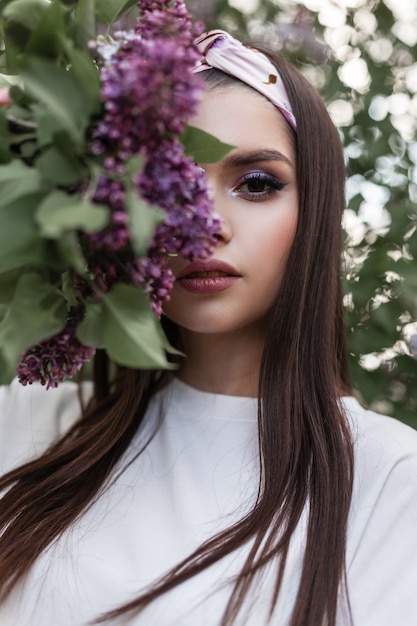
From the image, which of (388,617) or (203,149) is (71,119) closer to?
(203,149)

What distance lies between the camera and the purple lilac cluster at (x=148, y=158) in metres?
0.64

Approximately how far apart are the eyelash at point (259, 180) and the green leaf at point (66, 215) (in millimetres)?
542

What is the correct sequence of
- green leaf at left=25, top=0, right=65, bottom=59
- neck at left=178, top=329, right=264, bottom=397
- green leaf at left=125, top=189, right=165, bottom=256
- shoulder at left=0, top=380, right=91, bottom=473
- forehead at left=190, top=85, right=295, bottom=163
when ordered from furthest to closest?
shoulder at left=0, top=380, right=91, bottom=473, neck at left=178, top=329, right=264, bottom=397, forehead at left=190, top=85, right=295, bottom=163, green leaf at left=25, top=0, right=65, bottom=59, green leaf at left=125, top=189, right=165, bottom=256

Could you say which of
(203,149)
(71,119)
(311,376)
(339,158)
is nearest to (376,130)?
(339,158)

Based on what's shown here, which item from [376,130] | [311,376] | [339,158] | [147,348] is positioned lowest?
[311,376]

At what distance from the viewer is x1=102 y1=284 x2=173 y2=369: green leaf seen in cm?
66

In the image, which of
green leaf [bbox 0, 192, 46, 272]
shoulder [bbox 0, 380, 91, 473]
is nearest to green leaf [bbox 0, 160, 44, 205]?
green leaf [bbox 0, 192, 46, 272]

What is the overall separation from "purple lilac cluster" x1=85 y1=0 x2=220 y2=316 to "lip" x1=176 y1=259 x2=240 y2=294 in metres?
0.37

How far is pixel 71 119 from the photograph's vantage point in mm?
666

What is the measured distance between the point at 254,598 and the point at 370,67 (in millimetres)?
1142

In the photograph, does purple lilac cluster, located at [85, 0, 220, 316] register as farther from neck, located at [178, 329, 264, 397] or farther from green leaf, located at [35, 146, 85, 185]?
neck, located at [178, 329, 264, 397]

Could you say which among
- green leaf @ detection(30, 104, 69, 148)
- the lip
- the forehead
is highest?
green leaf @ detection(30, 104, 69, 148)

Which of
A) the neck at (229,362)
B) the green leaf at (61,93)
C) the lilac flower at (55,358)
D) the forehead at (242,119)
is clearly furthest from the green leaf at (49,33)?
the neck at (229,362)

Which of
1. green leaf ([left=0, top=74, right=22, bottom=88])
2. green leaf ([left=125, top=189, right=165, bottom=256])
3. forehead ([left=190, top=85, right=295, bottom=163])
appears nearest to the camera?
green leaf ([left=125, top=189, right=165, bottom=256])
